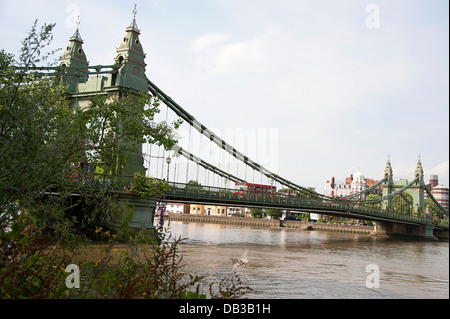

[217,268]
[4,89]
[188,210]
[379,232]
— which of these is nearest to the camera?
[4,89]

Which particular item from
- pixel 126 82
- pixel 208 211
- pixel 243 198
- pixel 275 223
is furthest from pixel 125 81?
pixel 208 211

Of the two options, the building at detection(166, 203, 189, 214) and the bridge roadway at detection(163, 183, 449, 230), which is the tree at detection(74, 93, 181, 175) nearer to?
the bridge roadway at detection(163, 183, 449, 230)

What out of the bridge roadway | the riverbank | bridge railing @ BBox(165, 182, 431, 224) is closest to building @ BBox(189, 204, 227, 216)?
the riverbank

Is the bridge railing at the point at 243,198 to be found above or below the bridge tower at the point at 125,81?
below

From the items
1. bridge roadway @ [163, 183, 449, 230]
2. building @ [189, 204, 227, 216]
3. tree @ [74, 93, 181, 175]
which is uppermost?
tree @ [74, 93, 181, 175]

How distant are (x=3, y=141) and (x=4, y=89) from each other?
2489 millimetres

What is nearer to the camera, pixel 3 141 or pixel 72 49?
pixel 3 141

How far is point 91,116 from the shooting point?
1451cm

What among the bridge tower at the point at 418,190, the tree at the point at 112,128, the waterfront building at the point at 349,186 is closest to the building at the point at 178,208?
the bridge tower at the point at 418,190

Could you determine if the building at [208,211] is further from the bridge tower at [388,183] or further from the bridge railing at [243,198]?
the bridge railing at [243,198]

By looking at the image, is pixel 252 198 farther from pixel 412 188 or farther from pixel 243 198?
pixel 412 188

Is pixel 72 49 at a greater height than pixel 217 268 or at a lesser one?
greater
